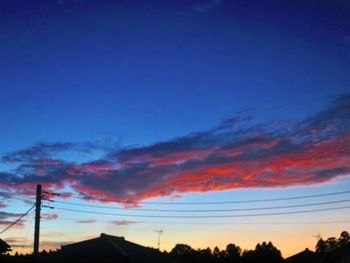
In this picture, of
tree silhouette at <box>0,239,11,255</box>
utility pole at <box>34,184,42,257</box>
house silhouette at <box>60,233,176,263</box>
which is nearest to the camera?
utility pole at <box>34,184,42,257</box>

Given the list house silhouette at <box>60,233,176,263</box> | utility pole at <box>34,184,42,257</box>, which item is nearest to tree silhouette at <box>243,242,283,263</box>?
house silhouette at <box>60,233,176,263</box>

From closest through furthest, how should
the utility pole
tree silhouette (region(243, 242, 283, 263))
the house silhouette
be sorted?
the utility pole, the house silhouette, tree silhouette (region(243, 242, 283, 263))

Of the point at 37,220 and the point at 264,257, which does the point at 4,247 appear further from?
the point at 264,257

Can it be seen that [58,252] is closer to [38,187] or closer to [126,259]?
[126,259]

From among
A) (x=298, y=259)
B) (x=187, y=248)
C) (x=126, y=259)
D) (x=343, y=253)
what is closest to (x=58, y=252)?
(x=126, y=259)

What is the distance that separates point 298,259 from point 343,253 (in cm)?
5512

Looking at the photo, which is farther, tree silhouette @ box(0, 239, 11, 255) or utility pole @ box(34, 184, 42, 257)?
tree silhouette @ box(0, 239, 11, 255)

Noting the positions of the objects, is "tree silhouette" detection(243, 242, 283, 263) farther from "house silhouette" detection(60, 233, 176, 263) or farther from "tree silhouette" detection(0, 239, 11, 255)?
"tree silhouette" detection(0, 239, 11, 255)

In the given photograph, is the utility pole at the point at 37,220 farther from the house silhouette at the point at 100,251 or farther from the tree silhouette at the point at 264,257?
the tree silhouette at the point at 264,257

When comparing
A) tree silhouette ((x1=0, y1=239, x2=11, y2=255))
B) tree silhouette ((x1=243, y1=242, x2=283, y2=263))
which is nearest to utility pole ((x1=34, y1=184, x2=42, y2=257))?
tree silhouette ((x1=0, y1=239, x2=11, y2=255))

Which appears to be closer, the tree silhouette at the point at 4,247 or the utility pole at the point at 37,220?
the utility pole at the point at 37,220

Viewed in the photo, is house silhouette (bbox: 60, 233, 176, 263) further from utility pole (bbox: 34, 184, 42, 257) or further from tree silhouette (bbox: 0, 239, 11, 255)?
utility pole (bbox: 34, 184, 42, 257)

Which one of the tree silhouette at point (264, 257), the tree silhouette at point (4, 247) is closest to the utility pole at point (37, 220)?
the tree silhouette at point (4, 247)

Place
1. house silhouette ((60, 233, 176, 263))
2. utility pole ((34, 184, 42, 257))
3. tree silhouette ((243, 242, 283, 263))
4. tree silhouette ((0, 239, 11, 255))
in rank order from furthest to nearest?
tree silhouette ((243, 242, 283, 263)), house silhouette ((60, 233, 176, 263)), tree silhouette ((0, 239, 11, 255)), utility pole ((34, 184, 42, 257))
